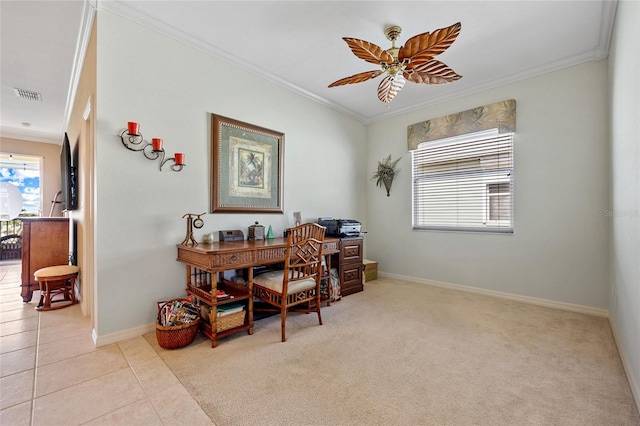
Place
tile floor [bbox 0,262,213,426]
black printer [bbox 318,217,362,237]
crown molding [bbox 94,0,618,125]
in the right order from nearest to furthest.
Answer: tile floor [bbox 0,262,213,426]
crown molding [bbox 94,0,618,125]
black printer [bbox 318,217,362,237]

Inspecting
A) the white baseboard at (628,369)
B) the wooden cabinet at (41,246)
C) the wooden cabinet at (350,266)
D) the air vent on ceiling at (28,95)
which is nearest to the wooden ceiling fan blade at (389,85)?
the wooden cabinet at (350,266)

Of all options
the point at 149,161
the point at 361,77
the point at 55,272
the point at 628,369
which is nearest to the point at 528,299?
the point at 628,369

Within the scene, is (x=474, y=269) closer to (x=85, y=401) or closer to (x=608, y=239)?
(x=608, y=239)

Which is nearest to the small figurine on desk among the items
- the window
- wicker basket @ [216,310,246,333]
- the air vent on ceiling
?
wicker basket @ [216,310,246,333]

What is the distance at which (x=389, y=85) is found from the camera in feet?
8.75

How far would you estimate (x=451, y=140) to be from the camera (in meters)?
3.92

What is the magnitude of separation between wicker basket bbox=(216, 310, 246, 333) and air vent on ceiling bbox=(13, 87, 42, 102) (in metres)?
4.32

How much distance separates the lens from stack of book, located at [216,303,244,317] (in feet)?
7.55

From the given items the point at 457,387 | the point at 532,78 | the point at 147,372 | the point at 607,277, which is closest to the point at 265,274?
the point at 147,372

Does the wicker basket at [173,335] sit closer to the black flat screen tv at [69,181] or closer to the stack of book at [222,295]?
the stack of book at [222,295]

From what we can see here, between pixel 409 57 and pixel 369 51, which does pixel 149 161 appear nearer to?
pixel 369 51

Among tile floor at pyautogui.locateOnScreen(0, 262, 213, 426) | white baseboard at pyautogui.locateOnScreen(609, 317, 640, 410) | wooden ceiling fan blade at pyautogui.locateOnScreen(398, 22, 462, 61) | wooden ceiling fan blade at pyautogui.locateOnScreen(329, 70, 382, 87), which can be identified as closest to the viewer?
tile floor at pyautogui.locateOnScreen(0, 262, 213, 426)

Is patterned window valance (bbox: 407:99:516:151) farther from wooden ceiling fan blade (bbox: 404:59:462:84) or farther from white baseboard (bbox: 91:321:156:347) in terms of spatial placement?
white baseboard (bbox: 91:321:156:347)

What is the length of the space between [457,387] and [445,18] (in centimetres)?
288
